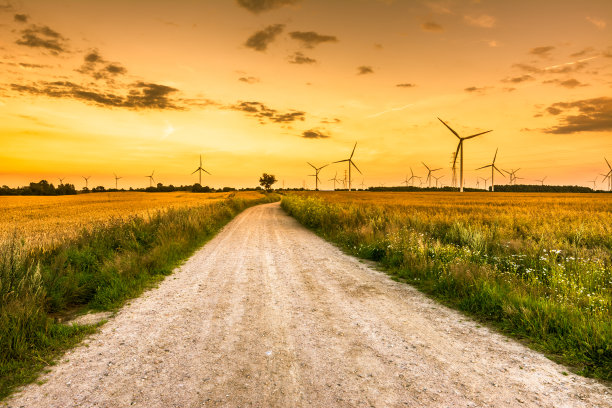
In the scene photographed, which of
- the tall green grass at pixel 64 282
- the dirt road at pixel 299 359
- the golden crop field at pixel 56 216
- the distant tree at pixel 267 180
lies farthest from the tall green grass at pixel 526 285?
the distant tree at pixel 267 180

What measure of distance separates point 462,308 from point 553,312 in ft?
5.11

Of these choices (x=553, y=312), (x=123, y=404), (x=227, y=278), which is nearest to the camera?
(x=123, y=404)

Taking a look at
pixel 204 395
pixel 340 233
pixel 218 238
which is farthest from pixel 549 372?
pixel 218 238

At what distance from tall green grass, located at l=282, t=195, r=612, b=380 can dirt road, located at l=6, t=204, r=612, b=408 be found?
0.52m

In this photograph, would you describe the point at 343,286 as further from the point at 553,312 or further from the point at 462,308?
the point at 553,312

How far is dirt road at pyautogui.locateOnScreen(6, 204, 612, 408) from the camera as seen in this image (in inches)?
139

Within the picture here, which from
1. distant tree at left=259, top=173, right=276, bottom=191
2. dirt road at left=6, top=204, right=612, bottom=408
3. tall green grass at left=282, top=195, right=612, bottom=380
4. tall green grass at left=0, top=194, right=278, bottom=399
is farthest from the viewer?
distant tree at left=259, top=173, right=276, bottom=191

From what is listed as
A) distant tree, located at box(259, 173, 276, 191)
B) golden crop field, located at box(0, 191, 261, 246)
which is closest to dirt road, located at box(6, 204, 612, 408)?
golden crop field, located at box(0, 191, 261, 246)

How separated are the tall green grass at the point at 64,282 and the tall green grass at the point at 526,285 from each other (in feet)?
23.6

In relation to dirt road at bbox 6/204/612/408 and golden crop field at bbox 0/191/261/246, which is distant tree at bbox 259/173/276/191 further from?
dirt road at bbox 6/204/612/408

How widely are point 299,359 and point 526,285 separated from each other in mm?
5414

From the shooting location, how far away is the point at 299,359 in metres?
4.34

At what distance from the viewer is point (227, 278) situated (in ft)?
28.6

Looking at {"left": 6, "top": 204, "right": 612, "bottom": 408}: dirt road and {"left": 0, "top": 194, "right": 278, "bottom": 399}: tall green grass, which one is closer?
{"left": 6, "top": 204, "right": 612, "bottom": 408}: dirt road
